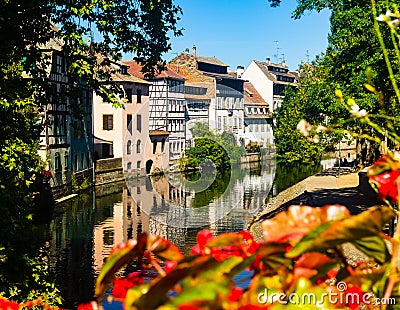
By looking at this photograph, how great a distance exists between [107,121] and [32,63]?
1274 inches

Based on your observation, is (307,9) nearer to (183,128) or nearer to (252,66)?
(183,128)

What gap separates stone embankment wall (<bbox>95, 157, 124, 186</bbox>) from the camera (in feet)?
116

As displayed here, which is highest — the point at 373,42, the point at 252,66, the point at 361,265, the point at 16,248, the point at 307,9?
the point at 252,66

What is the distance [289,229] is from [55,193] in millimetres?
27605

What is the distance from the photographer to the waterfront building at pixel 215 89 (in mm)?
54156

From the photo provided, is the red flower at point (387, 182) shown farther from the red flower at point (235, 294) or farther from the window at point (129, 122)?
the window at point (129, 122)

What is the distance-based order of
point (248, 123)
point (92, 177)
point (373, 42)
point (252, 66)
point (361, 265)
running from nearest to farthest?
point (361, 265) < point (373, 42) < point (92, 177) < point (248, 123) < point (252, 66)

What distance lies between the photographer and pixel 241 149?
155 feet

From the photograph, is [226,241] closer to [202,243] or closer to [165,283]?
[202,243]

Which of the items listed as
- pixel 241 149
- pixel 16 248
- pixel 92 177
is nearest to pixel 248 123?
pixel 241 149

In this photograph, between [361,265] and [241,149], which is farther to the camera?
[241,149]

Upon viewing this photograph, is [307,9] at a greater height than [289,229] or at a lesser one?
greater

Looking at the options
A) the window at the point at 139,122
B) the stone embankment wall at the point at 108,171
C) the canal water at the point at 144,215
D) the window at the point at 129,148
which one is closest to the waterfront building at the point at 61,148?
the stone embankment wall at the point at 108,171

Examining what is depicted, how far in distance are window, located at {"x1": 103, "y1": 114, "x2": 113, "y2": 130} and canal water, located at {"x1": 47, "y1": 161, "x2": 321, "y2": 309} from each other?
12.9 ft
